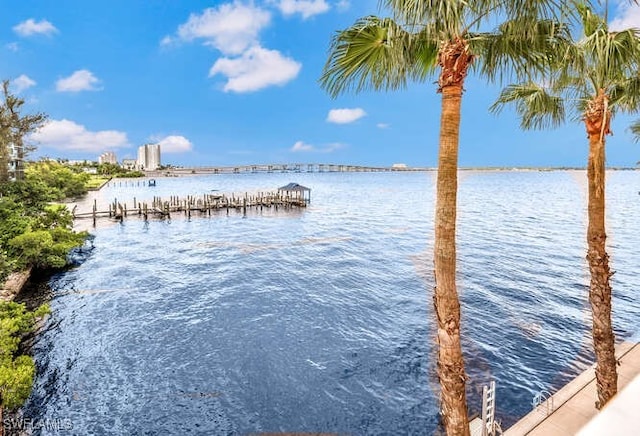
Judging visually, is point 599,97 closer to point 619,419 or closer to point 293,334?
point 619,419

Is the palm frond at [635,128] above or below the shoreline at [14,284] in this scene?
above

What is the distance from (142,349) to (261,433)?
673 cm

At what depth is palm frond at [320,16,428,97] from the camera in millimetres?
5391

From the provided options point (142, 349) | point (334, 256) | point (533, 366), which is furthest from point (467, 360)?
point (334, 256)

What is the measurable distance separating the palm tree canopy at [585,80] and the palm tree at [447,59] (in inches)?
29.9

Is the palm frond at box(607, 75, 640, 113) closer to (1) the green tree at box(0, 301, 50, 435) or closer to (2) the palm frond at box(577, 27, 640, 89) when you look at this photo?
(2) the palm frond at box(577, 27, 640, 89)

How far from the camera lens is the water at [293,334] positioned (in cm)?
1142

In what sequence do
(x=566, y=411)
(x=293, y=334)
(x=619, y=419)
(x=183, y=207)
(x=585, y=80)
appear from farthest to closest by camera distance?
(x=183, y=207) < (x=293, y=334) < (x=566, y=411) < (x=585, y=80) < (x=619, y=419)

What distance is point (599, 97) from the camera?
709cm

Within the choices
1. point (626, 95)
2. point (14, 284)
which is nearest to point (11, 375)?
point (14, 284)

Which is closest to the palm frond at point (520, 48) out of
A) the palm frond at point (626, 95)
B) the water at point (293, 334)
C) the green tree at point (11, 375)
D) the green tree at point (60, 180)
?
the palm frond at point (626, 95)

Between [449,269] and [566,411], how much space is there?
20.7 ft

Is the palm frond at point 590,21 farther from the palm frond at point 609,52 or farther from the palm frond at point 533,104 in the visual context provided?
the palm frond at point 533,104

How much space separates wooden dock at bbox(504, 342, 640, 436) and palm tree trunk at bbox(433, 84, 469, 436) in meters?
3.96
